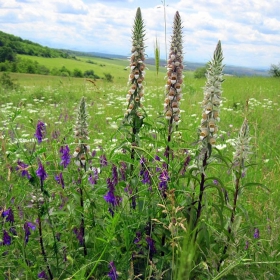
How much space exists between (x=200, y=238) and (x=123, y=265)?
0.53 metres

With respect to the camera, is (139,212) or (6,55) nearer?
(139,212)

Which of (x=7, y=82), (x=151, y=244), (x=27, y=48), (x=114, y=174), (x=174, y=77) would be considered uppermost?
(x=27, y=48)

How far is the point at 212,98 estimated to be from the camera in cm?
210

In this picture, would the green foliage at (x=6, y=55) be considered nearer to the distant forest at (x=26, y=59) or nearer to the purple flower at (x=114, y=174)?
the distant forest at (x=26, y=59)

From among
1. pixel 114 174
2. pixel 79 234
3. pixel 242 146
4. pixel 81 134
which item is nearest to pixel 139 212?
pixel 114 174

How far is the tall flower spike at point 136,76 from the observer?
2.90m

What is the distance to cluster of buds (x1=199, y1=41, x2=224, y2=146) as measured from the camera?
2025mm

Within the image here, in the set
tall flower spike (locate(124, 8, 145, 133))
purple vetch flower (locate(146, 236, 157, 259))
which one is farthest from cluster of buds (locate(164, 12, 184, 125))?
purple vetch flower (locate(146, 236, 157, 259))

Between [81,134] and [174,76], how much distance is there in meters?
1.01

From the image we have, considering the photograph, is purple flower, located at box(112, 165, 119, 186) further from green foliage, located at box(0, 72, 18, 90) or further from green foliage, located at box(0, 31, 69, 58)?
green foliage, located at box(0, 31, 69, 58)

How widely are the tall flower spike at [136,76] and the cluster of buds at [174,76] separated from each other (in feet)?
0.79

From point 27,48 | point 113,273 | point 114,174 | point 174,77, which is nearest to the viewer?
point 113,273

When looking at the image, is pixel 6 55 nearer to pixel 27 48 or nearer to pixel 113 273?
pixel 27 48

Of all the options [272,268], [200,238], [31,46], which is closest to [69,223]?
[200,238]
